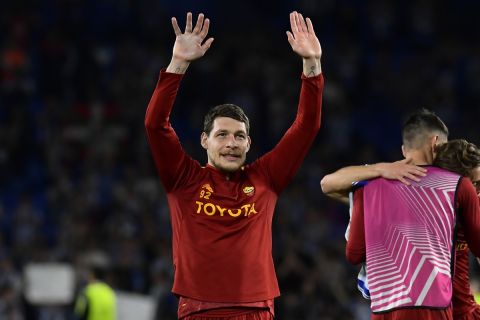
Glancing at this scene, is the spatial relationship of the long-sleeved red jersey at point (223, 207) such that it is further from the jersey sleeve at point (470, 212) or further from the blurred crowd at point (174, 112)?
the blurred crowd at point (174, 112)

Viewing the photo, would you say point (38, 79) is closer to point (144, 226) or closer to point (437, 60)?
point (144, 226)

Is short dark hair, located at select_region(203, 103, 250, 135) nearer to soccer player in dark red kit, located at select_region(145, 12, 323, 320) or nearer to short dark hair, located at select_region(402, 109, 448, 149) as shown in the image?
soccer player in dark red kit, located at select_region(145, 12, 323, 320)

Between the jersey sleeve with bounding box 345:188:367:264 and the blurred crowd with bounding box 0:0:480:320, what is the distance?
6739mm

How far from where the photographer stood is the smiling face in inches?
190

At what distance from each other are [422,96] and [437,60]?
1.09m

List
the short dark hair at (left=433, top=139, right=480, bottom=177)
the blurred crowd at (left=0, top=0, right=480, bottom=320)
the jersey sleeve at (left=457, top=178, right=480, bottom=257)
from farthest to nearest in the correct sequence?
1. the blurred crowd at (left=0, top=0, right=480, bottom=320)
2. the short dark hair at (left=433, top=139, right=480, bottom=177)
3. the jersey sleeve at (left=457, top=178, right=480, bottom=257)

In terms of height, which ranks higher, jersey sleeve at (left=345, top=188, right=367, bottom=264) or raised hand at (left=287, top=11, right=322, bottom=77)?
raised hand at (left=287, top=11, right=322, bottom=77)

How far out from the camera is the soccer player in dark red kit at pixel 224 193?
458 centimetres

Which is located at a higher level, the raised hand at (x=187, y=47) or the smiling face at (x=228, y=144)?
the raised hand at (x=187, y=47)

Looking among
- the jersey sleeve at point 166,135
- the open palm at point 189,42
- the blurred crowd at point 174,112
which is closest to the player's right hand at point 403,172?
the jersey sleeve at point 166,135

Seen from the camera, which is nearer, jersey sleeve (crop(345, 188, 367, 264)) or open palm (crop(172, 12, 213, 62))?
jersey sleeve (crop(345, 188, 367, 264))

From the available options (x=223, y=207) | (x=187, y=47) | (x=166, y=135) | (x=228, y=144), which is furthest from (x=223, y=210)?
(x=187, y=47)

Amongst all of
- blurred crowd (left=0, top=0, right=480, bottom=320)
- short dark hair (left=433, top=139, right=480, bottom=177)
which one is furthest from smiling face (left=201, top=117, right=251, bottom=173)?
blurred crowd (left=0, top=0, right=480, bottom=320)

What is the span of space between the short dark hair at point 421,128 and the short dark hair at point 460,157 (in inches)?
3.8
